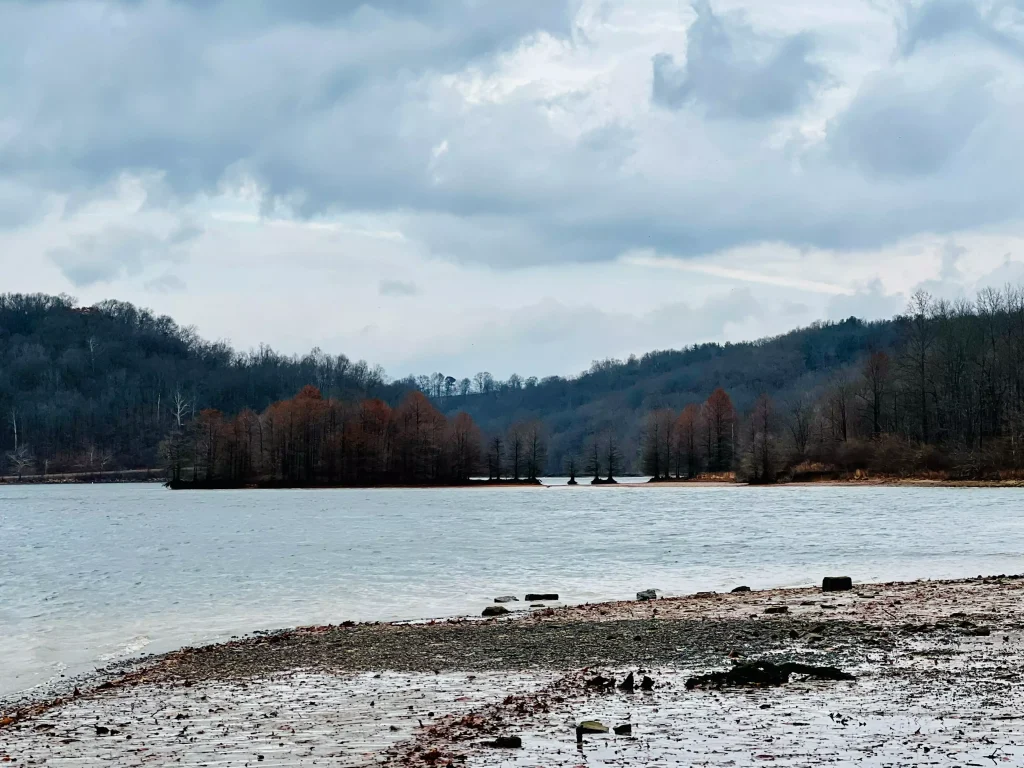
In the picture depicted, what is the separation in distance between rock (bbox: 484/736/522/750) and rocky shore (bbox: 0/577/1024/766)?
31mm

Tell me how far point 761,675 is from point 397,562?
30587 mm

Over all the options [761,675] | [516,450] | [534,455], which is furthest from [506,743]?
[516,450]

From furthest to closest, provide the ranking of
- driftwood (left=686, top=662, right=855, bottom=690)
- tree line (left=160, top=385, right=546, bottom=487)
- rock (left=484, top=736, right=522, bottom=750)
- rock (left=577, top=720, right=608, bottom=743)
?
tree line (left=160, top=385, right=546, bottom=487)
driftwood (left=686, top=662, right=855, bottom=690)
rock (left=577, top=720, right=608, bottom=743)
rock (left=484, top=736, right=522, bottom=750)

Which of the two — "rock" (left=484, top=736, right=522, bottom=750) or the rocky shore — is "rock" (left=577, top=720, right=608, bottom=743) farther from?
"rock" (left=484, top=736, right=522, bottom=750)

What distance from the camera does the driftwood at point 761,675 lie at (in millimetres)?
14398

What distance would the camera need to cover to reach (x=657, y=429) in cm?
18950

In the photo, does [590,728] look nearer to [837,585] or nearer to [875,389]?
[837,585]

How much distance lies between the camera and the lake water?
27766 mm

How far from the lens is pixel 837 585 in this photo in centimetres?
2822

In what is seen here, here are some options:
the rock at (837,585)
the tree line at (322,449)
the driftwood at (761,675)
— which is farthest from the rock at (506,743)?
the tree line at (322,449)

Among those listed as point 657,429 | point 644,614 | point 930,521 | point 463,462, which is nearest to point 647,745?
point 644,614

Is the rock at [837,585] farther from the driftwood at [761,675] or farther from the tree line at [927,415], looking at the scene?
the tree line at [927,415]

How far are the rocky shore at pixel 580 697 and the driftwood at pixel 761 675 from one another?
0.04 metres

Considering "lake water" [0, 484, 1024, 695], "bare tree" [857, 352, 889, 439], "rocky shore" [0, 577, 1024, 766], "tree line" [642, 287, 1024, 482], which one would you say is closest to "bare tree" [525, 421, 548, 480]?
"tree line" [642, 287, 1024, 482]
